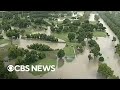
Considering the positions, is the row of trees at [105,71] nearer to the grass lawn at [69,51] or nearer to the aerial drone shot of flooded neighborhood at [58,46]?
the aerial drone shot of flooded neighborhood at [58,46]

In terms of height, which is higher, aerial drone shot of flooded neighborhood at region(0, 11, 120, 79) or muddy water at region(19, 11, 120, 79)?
aerial drone shot of flooded neighborhood at region(0, 11, 120, 79)

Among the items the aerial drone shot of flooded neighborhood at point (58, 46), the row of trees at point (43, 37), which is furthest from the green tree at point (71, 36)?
the row of trees at point (43, 37)

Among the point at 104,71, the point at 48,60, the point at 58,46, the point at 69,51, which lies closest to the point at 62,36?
the point at 58,46

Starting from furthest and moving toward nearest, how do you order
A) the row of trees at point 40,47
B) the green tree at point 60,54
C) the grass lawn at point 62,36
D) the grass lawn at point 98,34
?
the grass lawn at point 98,34 < the grass lawn at point 62,36 < the row of trees at point 40,47 < the green tree at point 60,54

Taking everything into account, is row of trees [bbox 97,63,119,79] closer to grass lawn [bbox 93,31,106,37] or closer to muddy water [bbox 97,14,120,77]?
muddy water [bbox 97,14,120,77]

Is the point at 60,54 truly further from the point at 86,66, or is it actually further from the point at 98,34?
the point at 98,34

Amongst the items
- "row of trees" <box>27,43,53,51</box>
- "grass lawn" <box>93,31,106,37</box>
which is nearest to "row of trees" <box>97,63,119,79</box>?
"row of trees" <box>27,43,53,51</box>

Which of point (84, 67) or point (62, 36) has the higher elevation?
point (62, 36)
